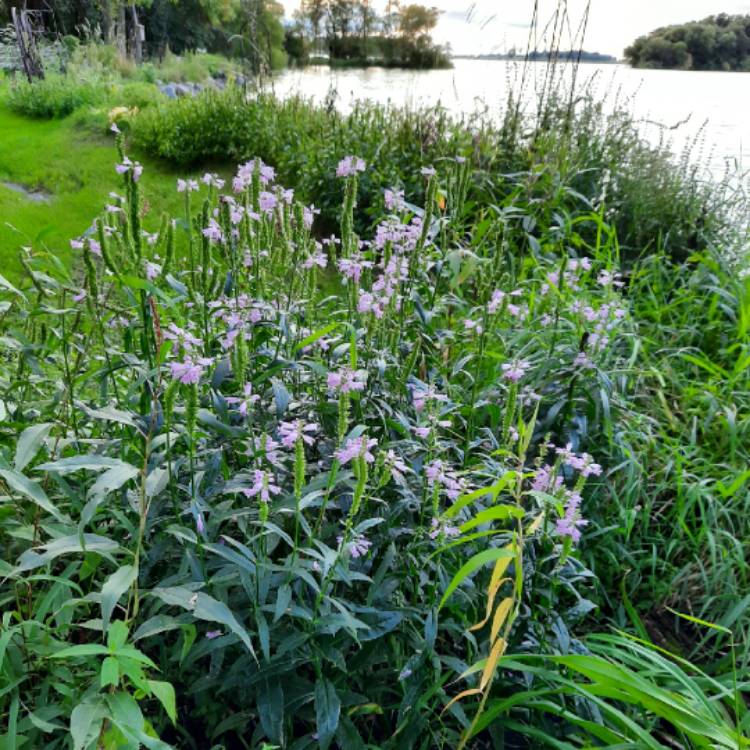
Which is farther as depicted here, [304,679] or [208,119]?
[208,119]

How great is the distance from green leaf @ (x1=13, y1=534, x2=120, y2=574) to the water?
4.35 metres

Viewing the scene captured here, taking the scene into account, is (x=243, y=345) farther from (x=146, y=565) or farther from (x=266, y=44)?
(x=266, y=44)

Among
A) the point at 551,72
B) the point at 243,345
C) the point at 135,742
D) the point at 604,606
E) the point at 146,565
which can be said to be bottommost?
the point at 604,606

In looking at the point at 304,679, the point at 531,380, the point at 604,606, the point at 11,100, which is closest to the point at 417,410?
the point at 304,679

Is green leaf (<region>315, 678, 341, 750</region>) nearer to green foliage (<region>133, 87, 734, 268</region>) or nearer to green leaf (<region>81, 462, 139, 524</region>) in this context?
green leaf (<region>81, 462, 139, 524</region>)

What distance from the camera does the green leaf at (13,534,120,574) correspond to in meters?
1.09

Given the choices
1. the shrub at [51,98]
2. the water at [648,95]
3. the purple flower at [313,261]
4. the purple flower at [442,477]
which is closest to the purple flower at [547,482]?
the purple flower at [442,477]

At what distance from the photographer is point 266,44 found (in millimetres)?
6340

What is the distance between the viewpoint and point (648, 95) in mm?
7367

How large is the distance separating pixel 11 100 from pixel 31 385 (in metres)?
9.57

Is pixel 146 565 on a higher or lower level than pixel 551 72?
lower

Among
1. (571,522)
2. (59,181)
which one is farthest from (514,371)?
(59,181)

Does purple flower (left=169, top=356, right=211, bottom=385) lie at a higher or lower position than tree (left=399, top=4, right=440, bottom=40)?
lower

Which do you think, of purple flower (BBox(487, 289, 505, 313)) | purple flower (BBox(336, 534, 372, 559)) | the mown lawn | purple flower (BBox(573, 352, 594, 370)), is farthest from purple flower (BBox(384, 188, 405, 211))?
the mown lawn
